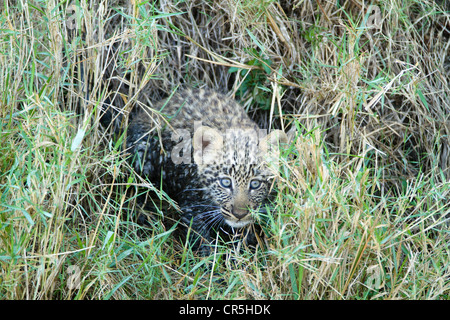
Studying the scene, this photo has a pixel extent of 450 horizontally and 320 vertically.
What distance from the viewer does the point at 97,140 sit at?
412 cm

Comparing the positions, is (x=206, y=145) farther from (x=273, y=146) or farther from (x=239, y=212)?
(x=273, y=146)

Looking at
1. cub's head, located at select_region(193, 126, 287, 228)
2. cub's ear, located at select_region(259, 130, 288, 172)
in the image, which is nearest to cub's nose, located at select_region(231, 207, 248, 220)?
cub's head, located at select_region(193, 126, 287, 228)

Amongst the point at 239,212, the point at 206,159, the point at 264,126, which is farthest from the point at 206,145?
the point at 264,126

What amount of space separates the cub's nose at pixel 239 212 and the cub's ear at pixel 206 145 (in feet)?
1.55

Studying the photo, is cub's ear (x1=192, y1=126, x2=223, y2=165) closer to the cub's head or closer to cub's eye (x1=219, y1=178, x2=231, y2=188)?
the cub's head

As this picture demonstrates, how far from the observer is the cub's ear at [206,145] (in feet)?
13.9

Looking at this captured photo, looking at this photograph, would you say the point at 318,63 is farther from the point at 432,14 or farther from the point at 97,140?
the point at 97,140

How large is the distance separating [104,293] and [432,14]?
11.6 feet

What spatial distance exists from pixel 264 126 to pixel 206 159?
100 cm

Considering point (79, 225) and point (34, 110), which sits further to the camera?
point (79, 225)

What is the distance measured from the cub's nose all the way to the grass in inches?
10.5

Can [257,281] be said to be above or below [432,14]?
below

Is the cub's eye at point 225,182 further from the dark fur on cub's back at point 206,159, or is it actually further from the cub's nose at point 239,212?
the cub's nose at point 239,212
